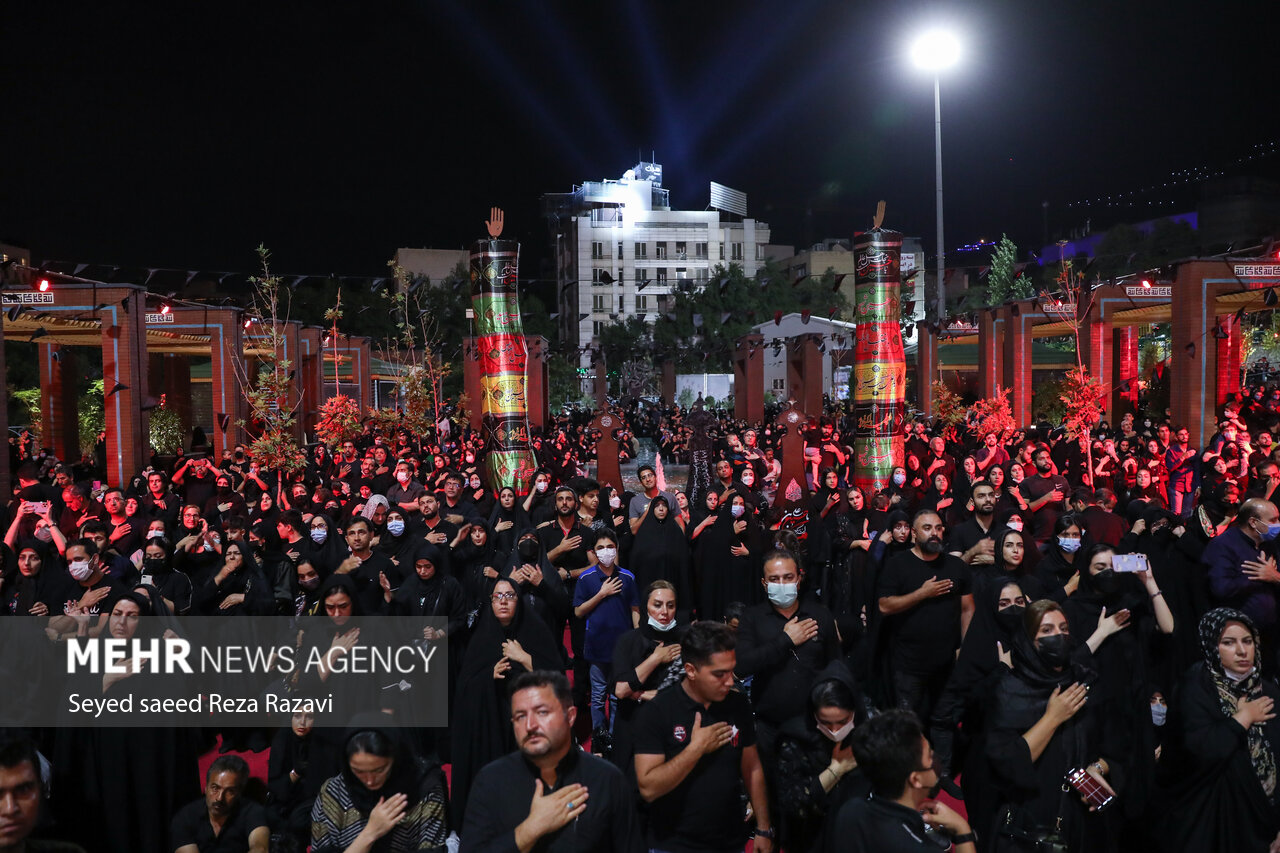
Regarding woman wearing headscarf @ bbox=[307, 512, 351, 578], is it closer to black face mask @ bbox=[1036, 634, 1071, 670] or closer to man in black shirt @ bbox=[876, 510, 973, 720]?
man in black shirt @ bbox=[876, 510, 973, 720]

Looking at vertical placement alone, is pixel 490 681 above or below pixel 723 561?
below

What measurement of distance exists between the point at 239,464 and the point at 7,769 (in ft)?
42.1

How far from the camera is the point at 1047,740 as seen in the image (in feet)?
11.9

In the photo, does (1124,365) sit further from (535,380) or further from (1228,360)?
(535,380)

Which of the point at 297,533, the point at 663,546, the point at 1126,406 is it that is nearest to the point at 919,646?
the point at 663,546

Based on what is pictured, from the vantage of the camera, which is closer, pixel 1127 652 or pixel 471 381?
pixel 1127 652

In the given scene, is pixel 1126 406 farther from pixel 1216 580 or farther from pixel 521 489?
pixel 1216 580

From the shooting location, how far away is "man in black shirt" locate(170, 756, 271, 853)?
3.93 metres

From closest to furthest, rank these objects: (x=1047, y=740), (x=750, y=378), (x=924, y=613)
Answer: (x=1047, y=740) → (x=924, y=613) → (x=750, y=378)

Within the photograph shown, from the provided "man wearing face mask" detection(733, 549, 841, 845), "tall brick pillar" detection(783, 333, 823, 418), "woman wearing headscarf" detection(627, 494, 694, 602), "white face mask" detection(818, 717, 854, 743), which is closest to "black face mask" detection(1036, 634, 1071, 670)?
"white face mask" detection(818, 717, 854, 743)

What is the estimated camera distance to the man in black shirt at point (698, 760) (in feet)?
11.7

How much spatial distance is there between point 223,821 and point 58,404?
24.5 m

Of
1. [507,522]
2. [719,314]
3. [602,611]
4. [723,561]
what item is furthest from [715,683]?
[719,314]

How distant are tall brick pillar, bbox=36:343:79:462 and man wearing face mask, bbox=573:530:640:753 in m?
22.5
